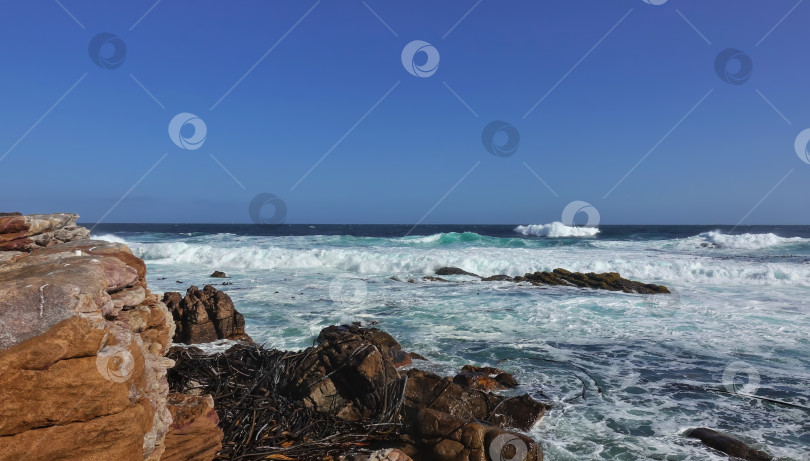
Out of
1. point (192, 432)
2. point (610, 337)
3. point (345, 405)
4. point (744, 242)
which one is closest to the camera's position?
point (192, 432)

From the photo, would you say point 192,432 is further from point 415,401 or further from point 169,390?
point 415,401

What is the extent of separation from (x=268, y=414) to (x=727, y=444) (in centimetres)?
465

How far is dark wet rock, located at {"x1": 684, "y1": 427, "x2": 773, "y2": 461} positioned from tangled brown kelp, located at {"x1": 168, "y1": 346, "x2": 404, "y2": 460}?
10.8ft

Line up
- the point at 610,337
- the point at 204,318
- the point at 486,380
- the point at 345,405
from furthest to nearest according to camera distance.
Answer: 1. the point at 610,337
2. the point at 204,318
3. the point at 486,380
4. the point at 345,405

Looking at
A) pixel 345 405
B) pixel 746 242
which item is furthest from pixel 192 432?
pixel 746 242

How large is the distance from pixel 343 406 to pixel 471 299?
9829 millimetres

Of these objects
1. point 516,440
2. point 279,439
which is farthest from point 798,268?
point 279,439

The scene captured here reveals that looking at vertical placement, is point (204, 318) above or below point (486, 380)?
above

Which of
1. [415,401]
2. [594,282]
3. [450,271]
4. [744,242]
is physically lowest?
[415,401]

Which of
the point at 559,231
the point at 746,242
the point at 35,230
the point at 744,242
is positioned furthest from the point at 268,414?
the point at 559,231

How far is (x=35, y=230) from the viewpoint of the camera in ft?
12.0

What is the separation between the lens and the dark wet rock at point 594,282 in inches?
659

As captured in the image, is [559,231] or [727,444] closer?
[727,444]

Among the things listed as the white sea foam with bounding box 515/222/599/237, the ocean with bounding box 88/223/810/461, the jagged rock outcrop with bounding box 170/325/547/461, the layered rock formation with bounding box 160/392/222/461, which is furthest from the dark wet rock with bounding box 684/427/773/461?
the white sea foam with bounding box 515/222/599/237
